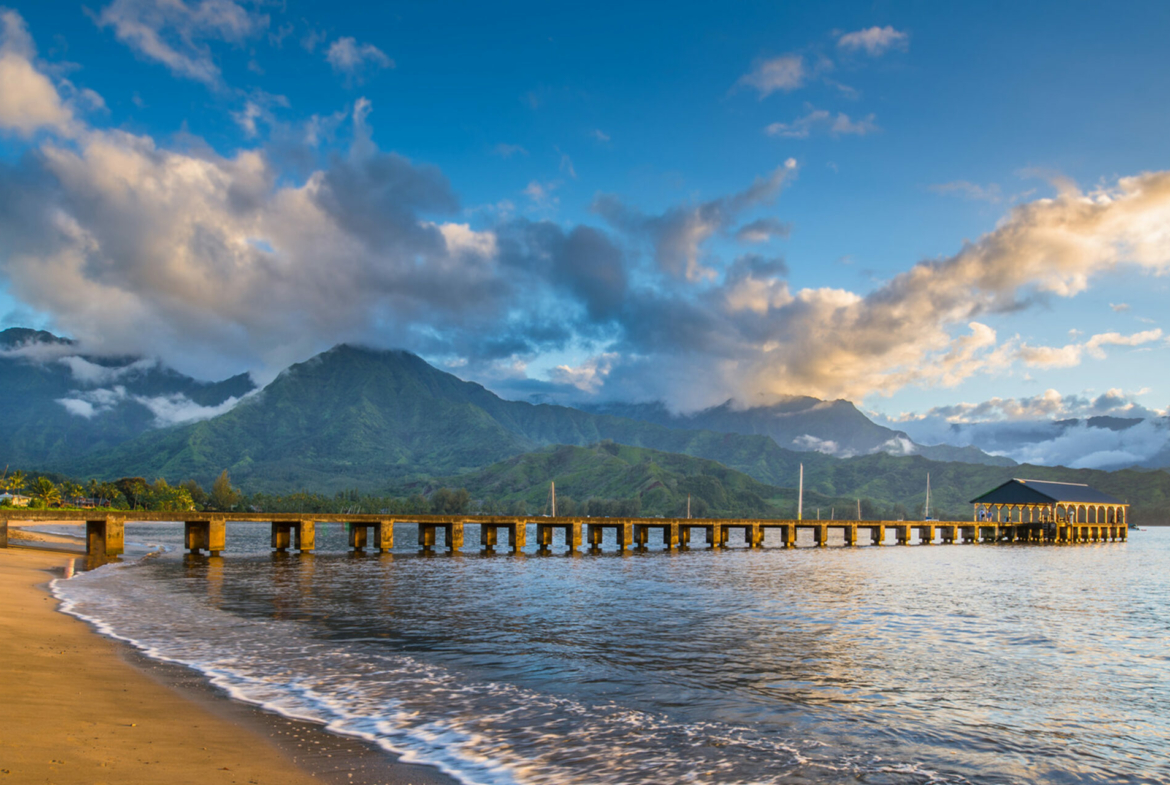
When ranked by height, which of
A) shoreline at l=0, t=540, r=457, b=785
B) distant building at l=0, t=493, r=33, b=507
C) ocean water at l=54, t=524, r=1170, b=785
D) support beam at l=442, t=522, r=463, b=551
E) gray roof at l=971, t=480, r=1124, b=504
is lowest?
distant building at l=0, t=493, r=33, b=507

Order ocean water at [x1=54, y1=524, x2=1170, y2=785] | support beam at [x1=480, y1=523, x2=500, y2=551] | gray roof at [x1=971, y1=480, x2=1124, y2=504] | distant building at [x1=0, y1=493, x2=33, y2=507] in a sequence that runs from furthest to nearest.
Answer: gray roof at [x1=971, y1=480, x2=1124, y2=504], distant building at [x1=0, y1=493, x2=33, y2=507], support beam at [x1=480, y1=523, x2=500, y2=551], ocean water at [x1=54, y1=524, x2=1170, y2=785]

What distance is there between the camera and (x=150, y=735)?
12.1 metres

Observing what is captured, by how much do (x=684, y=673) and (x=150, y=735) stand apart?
13160 millimetres

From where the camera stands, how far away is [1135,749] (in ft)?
49.0

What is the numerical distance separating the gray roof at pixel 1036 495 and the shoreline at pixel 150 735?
482ft

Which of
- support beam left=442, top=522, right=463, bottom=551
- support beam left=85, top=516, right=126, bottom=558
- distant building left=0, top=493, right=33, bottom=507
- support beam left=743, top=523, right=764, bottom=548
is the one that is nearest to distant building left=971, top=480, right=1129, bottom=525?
support beam left=743, top=523, right=764, bottom=548

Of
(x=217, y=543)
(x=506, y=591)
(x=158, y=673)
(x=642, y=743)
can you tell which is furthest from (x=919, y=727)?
(x=217, y=543)

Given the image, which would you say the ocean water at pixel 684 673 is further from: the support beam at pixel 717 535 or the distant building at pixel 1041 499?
the distant building at pixel 1041 499

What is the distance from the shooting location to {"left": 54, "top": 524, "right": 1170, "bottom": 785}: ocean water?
13.4m

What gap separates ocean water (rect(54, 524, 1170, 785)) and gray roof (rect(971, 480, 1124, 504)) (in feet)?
351

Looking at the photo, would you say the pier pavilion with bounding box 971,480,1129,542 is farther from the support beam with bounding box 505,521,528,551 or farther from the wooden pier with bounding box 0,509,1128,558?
the support beam with bounding box 505,521,528,551

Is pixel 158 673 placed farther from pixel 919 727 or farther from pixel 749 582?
pixel 749 582

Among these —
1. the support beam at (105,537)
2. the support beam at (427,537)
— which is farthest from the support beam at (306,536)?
the support beam at (105,537)

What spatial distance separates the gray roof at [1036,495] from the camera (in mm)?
140625
